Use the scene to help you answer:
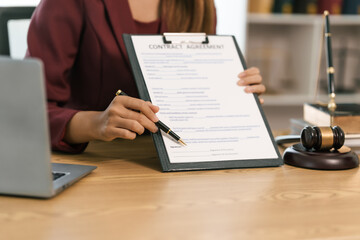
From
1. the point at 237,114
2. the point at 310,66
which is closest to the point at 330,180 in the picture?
the point at 237,114

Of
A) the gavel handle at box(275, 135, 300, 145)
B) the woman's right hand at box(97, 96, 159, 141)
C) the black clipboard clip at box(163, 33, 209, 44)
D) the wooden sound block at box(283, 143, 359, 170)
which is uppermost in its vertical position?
the black clipboard clip at box(163, 33, 209, 44)

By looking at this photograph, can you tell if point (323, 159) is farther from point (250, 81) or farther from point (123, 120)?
point (123, 120)

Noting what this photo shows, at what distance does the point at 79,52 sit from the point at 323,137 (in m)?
0.71

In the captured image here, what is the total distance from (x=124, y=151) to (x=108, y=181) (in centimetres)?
24

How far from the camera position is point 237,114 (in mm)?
1005

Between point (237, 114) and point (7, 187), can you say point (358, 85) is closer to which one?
point (237, 114)

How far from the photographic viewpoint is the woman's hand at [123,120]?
3.00ft

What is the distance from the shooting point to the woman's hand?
3.00 feet

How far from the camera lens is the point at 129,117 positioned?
0.93 meters

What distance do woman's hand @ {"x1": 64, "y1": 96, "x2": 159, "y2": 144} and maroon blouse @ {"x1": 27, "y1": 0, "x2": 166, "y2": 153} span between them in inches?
3.3

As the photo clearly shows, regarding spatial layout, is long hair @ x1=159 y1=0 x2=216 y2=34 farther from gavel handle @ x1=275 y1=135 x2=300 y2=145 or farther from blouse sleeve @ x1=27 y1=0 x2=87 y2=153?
gavel handle @ x1=275 y1=135 x2=300 y2=145

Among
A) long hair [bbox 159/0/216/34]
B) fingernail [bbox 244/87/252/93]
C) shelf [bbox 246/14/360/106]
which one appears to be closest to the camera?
fingernail [bbox 244/87/252/93]

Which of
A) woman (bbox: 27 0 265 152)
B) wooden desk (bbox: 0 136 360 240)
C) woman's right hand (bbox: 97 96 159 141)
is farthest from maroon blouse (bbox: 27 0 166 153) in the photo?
wooden desk (bbox: 0 136 360 240)

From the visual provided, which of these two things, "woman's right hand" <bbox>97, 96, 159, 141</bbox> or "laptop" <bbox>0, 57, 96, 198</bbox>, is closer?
"laptop" <bbox>0, 57, 96, 198</bbox>
